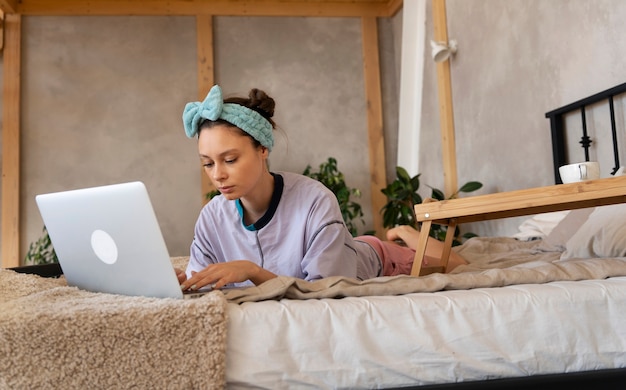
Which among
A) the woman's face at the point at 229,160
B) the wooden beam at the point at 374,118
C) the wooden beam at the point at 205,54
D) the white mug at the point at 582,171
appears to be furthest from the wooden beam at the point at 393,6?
the woman's face at the point at 229,160

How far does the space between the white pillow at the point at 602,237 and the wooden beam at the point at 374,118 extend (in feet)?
11.0

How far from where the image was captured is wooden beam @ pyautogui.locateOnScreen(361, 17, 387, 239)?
555 cm

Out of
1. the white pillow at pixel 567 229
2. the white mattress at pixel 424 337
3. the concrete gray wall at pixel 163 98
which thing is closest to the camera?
the white mattress at pixel 424 337

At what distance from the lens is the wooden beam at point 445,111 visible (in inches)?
169

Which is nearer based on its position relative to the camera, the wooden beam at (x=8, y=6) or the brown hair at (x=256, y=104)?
the brown hair at (x=256, y=104)

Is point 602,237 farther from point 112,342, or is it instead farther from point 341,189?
point 341,189

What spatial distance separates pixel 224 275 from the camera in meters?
1.25

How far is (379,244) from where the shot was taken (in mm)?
2154

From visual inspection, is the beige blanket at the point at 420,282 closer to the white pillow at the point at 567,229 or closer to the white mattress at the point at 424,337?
the white mattress at the point at 424,337

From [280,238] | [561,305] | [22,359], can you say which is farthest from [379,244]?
[22,359]

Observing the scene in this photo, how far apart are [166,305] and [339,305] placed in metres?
0.32

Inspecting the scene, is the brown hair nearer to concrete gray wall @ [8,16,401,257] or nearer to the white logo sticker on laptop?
the white logo sticker on laptop

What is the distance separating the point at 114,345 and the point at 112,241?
0.22m

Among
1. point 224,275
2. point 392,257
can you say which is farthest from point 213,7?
point 224,275
